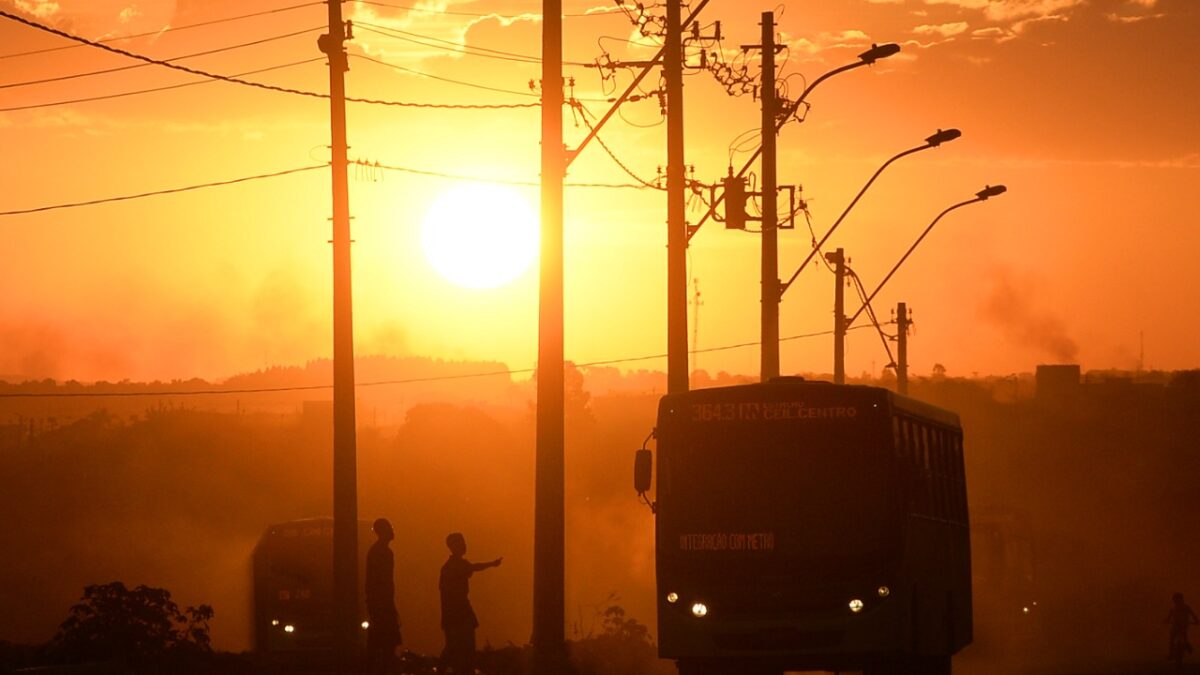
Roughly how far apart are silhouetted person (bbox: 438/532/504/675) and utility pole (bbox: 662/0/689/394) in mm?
8981

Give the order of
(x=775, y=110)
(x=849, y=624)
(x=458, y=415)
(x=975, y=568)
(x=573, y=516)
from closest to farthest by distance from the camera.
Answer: (x=849, y=624) < (x=775, y=110) < (x=975, y=568) < (x=573, y=516) < (x=458, y=415)

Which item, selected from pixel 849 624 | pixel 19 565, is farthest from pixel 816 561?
pixel 19 565

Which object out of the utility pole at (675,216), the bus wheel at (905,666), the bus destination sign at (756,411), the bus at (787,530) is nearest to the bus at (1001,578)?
the utility pole at (675,216)

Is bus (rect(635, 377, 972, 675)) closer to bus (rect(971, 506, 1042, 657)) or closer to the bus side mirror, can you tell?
the bus side mirror

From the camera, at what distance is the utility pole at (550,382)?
25.4m

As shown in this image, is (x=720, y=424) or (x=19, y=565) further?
(x=19, y=565)

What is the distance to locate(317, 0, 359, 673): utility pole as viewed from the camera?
33.3 meters

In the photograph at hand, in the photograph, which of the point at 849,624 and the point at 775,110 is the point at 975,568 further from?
the point at 849,624

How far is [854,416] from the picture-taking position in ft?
79.0

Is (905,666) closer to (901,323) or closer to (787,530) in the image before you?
(787,530)

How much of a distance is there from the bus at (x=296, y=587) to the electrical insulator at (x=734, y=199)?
47.4 ft

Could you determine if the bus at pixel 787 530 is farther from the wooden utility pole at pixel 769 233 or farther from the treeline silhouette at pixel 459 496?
the treeline silhouette at pixel 459 496

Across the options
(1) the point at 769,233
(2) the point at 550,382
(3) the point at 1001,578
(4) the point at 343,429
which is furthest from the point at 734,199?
(3) the point at 1001,578

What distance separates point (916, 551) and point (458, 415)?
16142 cm
